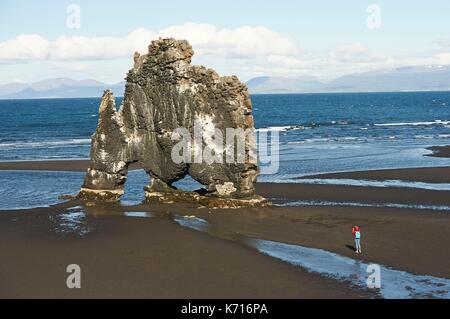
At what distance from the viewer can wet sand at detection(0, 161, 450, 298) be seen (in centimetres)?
2458

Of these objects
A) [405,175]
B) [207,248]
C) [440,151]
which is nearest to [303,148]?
[440,151]

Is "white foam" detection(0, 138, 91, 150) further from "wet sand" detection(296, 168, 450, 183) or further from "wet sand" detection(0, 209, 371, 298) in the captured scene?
"wet sand" detection(0, 209, 371, 298)

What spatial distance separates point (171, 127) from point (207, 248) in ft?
40.1

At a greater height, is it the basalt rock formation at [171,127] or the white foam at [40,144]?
the basalt rock formation at [171,127]

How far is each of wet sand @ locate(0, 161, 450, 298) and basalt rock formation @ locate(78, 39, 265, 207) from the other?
1691 mm

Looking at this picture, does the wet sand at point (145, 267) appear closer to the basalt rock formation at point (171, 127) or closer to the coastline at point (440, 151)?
the basalt rock formation at point (171, 127)

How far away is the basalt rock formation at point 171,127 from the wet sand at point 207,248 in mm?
1691

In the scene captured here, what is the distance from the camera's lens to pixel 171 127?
40375 millimetres

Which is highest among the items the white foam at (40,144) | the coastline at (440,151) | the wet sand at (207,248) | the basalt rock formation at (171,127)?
the basalt rock formation at (171,127)

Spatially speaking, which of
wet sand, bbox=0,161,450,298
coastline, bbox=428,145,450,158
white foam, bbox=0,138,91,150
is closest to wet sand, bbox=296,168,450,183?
wet sand, bbox=0,161,450,298

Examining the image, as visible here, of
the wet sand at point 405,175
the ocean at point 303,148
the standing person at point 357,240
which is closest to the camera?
the standing person at point 357,240

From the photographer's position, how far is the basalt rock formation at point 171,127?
129 ft

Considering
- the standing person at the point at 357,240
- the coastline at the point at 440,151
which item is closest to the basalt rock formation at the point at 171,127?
the standing person at the point at 357,240
